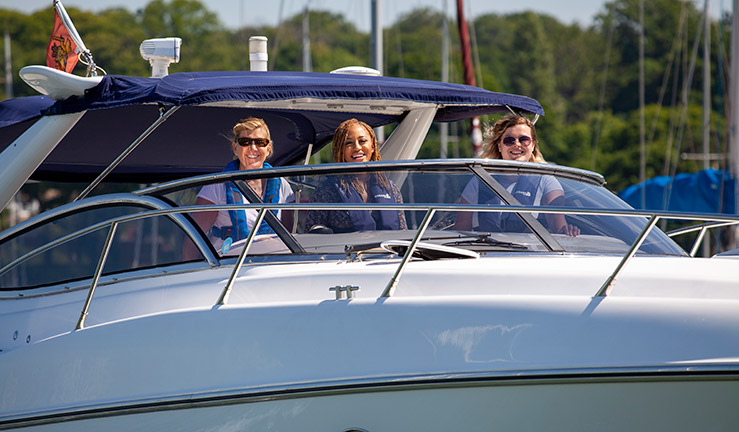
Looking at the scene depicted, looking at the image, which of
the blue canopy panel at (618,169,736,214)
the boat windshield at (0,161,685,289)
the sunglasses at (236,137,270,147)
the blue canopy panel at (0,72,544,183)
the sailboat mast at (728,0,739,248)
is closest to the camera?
the boat windshield at (0,161,685,289)

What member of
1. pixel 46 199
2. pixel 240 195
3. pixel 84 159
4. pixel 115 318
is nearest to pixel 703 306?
pixel 240 195

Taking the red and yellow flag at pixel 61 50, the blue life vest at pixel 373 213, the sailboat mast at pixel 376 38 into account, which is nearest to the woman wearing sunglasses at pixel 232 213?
the blue life vest at pixel 373 213

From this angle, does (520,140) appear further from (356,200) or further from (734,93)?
(734,93)

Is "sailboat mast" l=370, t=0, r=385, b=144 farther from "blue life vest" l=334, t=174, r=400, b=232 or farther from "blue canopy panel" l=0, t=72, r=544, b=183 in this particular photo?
"blue life vest" l=334, t=174, r=400, b=232

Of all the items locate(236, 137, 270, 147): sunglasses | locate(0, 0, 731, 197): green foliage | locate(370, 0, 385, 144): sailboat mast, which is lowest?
locate(236, 137, 270, 147): sunglasses

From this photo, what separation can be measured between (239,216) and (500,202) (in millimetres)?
1127

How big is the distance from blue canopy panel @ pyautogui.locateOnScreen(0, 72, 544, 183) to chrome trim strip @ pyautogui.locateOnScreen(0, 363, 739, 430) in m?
1.36

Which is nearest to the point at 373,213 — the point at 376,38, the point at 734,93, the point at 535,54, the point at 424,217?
the point at 424,217

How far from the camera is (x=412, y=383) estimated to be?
3.08 meters

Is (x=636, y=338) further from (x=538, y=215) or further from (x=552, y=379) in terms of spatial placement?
(x=538, y=215)

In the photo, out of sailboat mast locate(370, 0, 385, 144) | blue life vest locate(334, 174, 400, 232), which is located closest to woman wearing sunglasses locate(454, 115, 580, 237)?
blue life vest locate(334, 174, 400, 232)

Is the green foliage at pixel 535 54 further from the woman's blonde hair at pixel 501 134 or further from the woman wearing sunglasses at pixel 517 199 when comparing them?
the woman wearing sunglasses at pixel 517 199

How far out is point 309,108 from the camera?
17.7 feet

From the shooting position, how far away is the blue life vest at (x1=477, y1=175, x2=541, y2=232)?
12.6 ft
